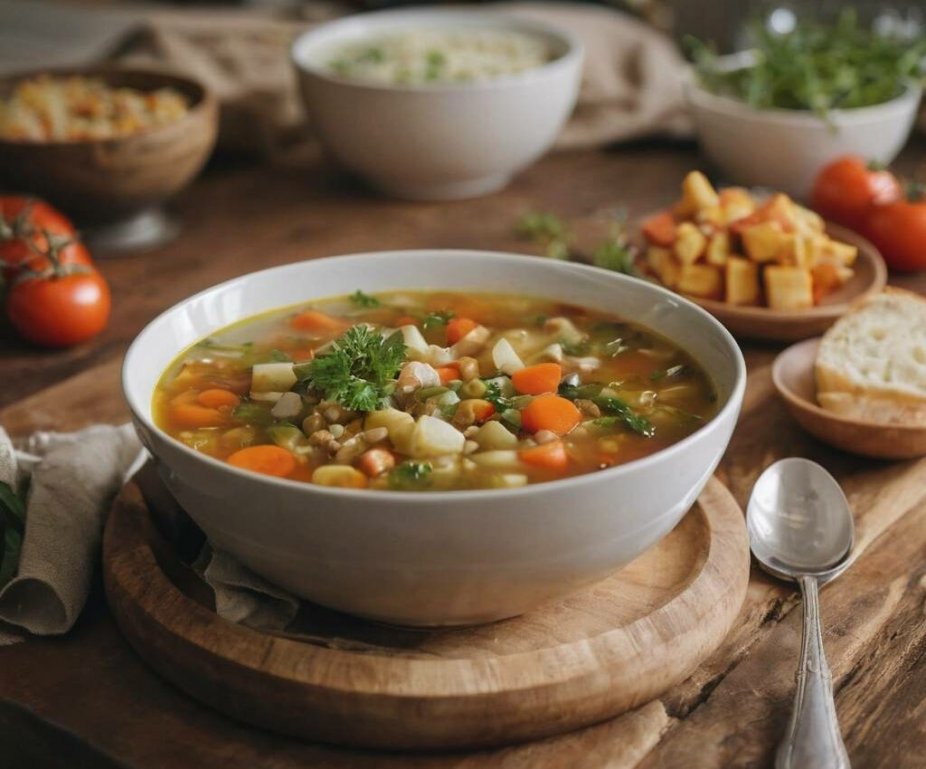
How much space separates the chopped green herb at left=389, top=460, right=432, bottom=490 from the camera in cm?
179

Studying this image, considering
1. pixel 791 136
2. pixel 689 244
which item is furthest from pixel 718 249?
pixel 791 136

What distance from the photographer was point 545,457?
1.85 m

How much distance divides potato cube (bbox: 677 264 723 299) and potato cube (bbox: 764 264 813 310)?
14 cm

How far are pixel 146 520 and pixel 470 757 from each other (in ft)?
2.54

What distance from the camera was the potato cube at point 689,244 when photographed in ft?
10.5

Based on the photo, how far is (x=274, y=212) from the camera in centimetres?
430

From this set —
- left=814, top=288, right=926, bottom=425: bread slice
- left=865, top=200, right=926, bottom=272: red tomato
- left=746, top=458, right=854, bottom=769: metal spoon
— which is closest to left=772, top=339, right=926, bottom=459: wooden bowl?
left=814, top=288, right=926, bottom=425: bread slice

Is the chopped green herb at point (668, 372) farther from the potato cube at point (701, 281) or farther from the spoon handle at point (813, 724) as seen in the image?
the potato cube at point (701, 281)

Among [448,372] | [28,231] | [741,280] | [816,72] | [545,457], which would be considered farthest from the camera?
[816,72]

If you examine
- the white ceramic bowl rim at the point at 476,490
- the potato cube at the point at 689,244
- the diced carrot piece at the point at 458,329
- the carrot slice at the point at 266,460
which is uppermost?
the white ceramic bowl rim at the point at 476,490

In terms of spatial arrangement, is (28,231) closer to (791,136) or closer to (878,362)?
(878,362)

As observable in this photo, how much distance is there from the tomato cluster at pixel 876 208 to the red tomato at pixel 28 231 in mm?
2274

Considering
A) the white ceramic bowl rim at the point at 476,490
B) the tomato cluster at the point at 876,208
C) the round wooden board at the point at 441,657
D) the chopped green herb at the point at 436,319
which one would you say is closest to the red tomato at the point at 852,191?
the tomato cluster at the point at 876,208

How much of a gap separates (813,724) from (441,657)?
21.7 inches
